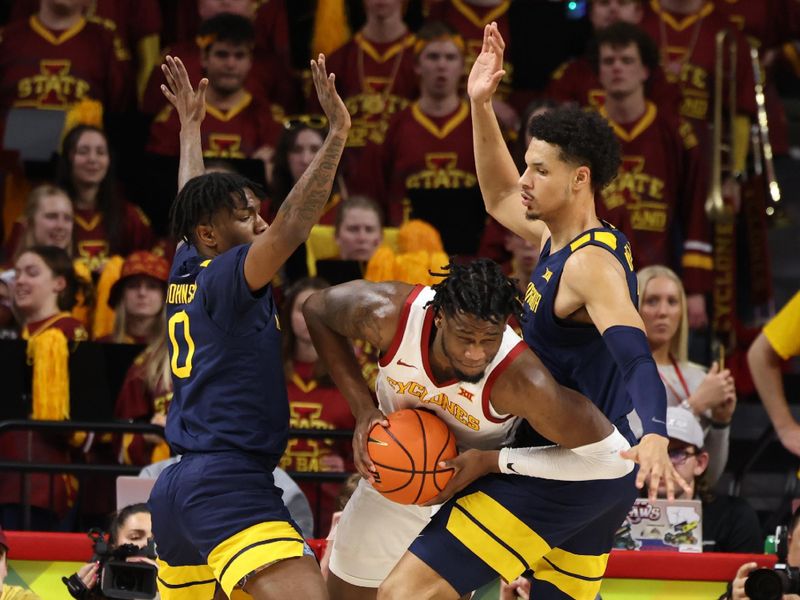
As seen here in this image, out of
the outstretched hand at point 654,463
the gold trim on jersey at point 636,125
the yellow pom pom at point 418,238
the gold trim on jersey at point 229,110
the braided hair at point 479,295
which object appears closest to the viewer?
the outstretched hand at point 654,463

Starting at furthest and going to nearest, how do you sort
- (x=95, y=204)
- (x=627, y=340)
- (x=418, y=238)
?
(x=95, y=204), (x=418, y=238), (x=627, y=340)

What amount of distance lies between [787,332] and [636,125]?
2.31 m

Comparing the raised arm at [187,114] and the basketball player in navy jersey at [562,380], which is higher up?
the raised arm at [187,114]

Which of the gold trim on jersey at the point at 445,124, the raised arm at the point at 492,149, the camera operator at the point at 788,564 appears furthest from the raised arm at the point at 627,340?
the gold trim on jersey at the point at 445,124

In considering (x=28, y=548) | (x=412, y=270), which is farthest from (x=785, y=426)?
(x=28, y=548)

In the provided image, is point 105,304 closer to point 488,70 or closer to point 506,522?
point 488,70

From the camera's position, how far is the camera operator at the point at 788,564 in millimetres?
5898

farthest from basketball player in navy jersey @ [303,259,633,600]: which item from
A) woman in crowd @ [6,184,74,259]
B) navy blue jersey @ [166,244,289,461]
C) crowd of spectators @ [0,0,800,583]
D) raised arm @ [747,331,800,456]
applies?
woman in crowd @ [6,184,74,259]

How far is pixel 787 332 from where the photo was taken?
7016mm

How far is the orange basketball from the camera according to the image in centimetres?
497

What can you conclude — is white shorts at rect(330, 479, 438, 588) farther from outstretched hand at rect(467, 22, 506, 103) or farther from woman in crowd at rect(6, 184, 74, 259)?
woman in crowd at rect(6, 184, 74, 259)

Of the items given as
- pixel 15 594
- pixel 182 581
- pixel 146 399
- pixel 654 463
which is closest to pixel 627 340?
pixel 654 463

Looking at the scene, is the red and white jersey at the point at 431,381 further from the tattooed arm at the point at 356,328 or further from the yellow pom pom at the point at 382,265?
the yellow pom pom at the point at 382,265

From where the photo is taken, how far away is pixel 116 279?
8250 millimetres
